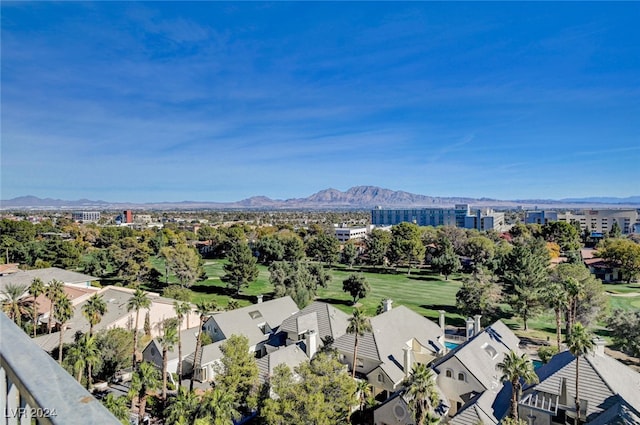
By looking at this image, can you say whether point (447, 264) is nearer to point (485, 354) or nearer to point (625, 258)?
point (625, 258)

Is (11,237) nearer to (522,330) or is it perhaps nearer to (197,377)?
(197,377)

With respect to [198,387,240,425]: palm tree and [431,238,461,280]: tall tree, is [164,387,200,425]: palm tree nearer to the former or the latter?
[198,387,240,425]: palm tree

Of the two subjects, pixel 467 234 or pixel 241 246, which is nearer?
pixel 241 246

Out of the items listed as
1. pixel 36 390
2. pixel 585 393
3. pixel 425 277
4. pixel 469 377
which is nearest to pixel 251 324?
pixel 469 377

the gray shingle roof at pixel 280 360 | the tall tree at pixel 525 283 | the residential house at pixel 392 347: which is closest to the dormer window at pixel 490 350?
A: the residential house at pixel 392 347

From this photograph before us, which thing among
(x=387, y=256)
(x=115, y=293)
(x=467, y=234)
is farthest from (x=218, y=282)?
(x=467, y=234)

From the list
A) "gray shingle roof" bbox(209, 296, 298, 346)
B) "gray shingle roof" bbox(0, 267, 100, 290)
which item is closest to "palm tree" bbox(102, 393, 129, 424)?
"gray shingle roof" bbox(209, 296, 298, 346)
